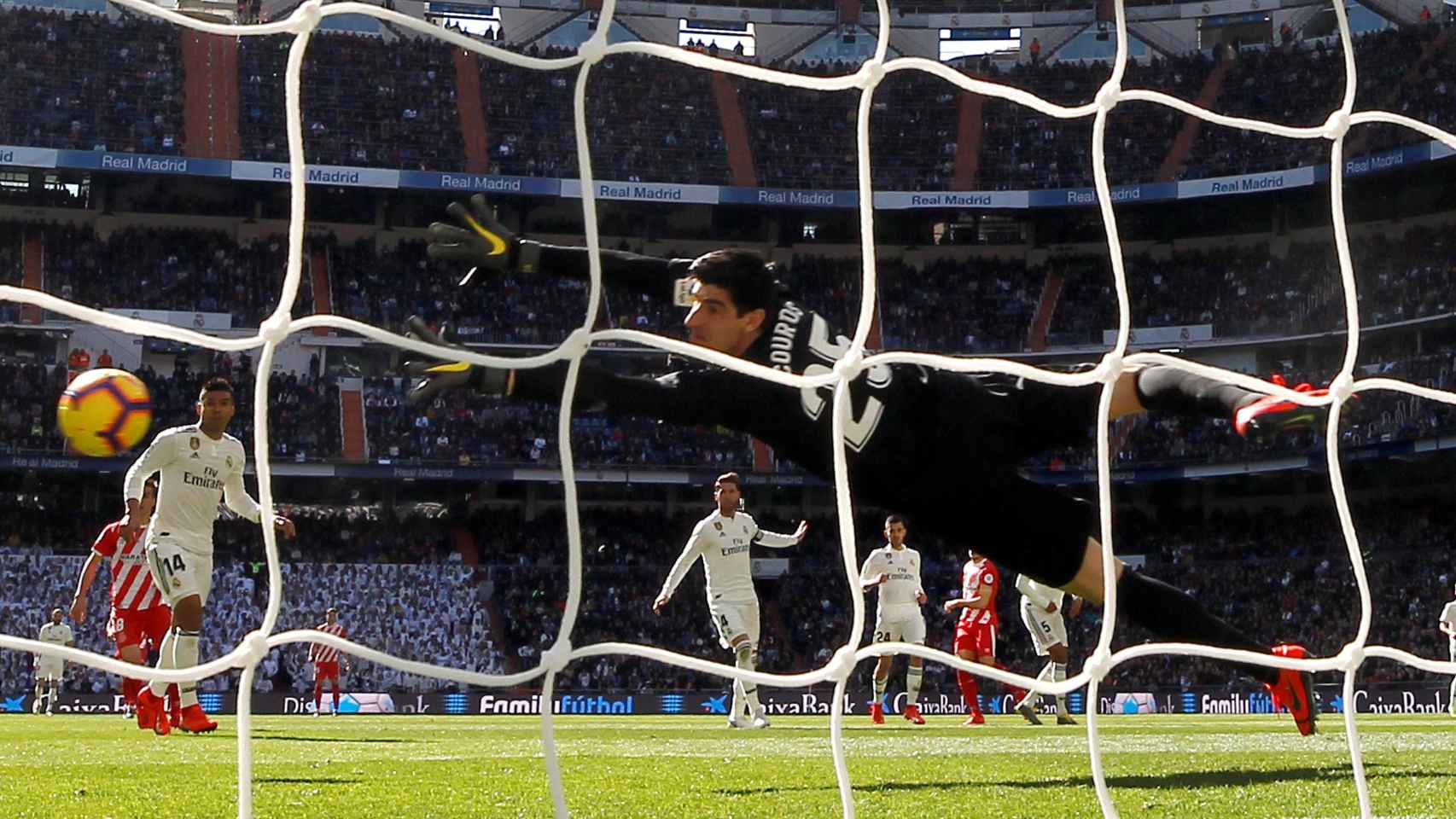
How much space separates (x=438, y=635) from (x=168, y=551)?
1923 centimetres

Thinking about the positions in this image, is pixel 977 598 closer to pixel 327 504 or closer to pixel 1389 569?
pixel 1389 569

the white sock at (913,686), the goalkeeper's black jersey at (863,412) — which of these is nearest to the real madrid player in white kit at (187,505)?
the goalkeeper's black jersey at (863,412)

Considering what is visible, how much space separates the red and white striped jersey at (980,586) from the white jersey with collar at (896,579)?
435 millimetres

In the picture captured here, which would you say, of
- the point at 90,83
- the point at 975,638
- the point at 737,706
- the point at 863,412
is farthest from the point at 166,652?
the point at 90,83

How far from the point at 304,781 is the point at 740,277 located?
9.14 feet

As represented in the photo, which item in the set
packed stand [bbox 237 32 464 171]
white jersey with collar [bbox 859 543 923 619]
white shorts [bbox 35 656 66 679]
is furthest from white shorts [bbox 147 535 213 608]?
packed stand [bbox 237 32 464 171]

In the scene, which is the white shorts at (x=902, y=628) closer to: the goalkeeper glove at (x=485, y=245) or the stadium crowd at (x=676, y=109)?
the goalkeeper glove at (x=485, y=245)

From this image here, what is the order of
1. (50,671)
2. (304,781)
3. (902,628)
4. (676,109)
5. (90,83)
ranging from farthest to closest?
(676,109)
(90,83)
(50,671)
(902,628)
(304,781)

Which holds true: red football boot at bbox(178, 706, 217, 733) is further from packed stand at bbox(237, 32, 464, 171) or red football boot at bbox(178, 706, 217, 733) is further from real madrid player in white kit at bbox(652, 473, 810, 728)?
packed stand at bbox(237, 32, 464, 171)

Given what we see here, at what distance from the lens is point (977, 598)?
1364cm

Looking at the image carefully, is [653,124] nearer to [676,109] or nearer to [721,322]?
[676,109]

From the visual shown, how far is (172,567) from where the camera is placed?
29.2ft

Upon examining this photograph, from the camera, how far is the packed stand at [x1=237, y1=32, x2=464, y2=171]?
106ft

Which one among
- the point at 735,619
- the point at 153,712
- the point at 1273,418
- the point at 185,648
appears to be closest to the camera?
the point at 1273,418
